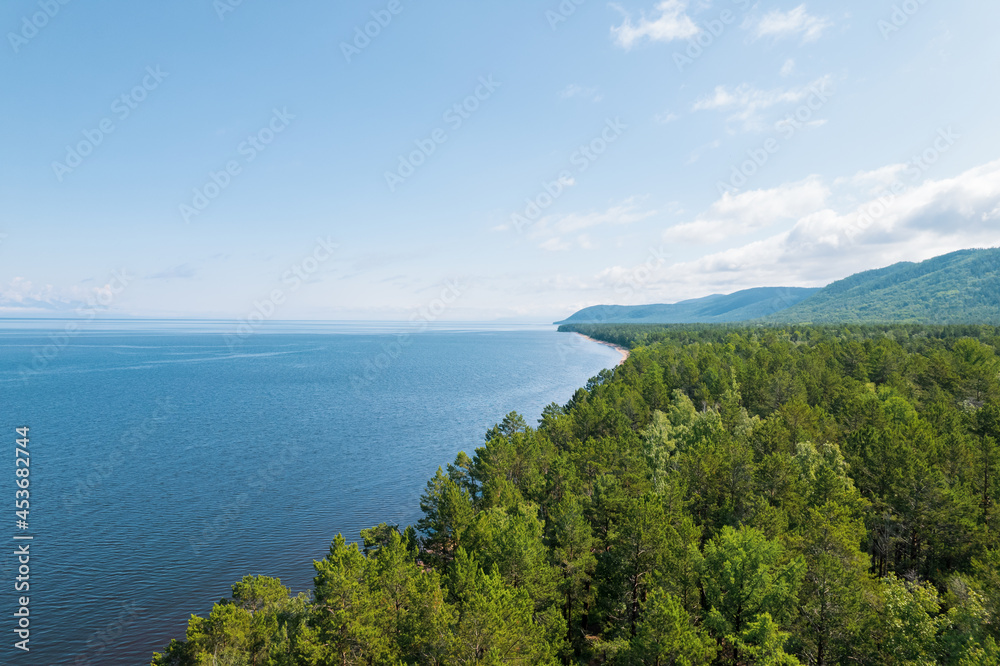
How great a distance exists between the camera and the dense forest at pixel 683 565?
2652 cm

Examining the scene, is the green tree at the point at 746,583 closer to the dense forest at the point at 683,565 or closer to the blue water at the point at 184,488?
the dense forest at the point at 683,565

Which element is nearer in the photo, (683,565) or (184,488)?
(683,565)

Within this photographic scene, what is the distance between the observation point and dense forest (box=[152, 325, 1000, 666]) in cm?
2652

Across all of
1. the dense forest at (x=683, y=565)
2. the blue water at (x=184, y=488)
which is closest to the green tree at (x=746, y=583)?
the dense forest at (x=683, y=565)

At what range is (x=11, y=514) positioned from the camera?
57.6 metres

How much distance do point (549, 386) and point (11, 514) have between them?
5170 inches

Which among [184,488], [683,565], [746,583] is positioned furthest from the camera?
[184,488]

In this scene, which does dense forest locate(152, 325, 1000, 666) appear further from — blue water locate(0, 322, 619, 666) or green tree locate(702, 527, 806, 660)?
blue water locate(0, 322, 619, 666)

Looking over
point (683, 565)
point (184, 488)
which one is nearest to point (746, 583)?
point (683, 565)

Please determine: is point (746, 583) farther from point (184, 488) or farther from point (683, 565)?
point (184, 488)

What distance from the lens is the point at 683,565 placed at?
32.3 m

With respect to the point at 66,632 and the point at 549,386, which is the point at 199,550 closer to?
the point at 66,632

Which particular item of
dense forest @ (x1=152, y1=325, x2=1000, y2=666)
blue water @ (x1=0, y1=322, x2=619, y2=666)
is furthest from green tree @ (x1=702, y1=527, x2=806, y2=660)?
blue water @ (x1=0, y1=322, x2=619, y2=666)

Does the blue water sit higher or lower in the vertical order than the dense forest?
lower
